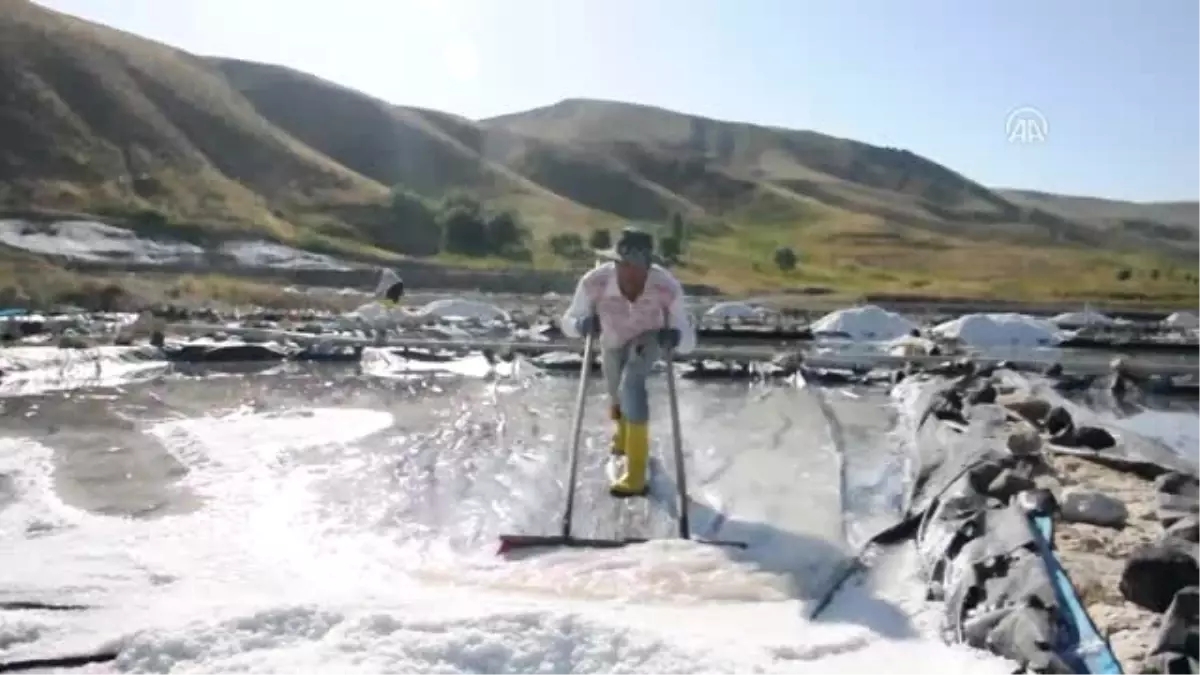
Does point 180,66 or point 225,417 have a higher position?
point 180,66

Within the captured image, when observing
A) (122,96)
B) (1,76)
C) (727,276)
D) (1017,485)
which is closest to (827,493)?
(1017,485)

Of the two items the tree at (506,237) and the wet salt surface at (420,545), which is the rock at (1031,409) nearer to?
the wet salt surface at (420,545)

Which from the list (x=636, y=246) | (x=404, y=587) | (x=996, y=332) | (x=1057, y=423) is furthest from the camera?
(x=996, y=332)

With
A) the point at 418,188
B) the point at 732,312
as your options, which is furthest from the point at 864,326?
the point at 418,188

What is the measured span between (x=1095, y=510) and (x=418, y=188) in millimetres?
100173

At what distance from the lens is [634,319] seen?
317 inches

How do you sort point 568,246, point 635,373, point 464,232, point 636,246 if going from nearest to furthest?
point 636,246
point 635,373
point 464,232
point 568,246

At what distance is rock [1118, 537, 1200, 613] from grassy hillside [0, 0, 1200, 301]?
52563 millimetres

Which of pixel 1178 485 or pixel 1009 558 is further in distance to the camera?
pixel 1178 485

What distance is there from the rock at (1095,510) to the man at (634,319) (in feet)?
8.85

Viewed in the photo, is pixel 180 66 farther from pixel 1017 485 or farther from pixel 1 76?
pixel 1017 485

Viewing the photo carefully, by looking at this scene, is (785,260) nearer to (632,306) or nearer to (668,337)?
(632,306)

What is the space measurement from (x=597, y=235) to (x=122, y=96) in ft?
113

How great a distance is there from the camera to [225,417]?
11.8m
